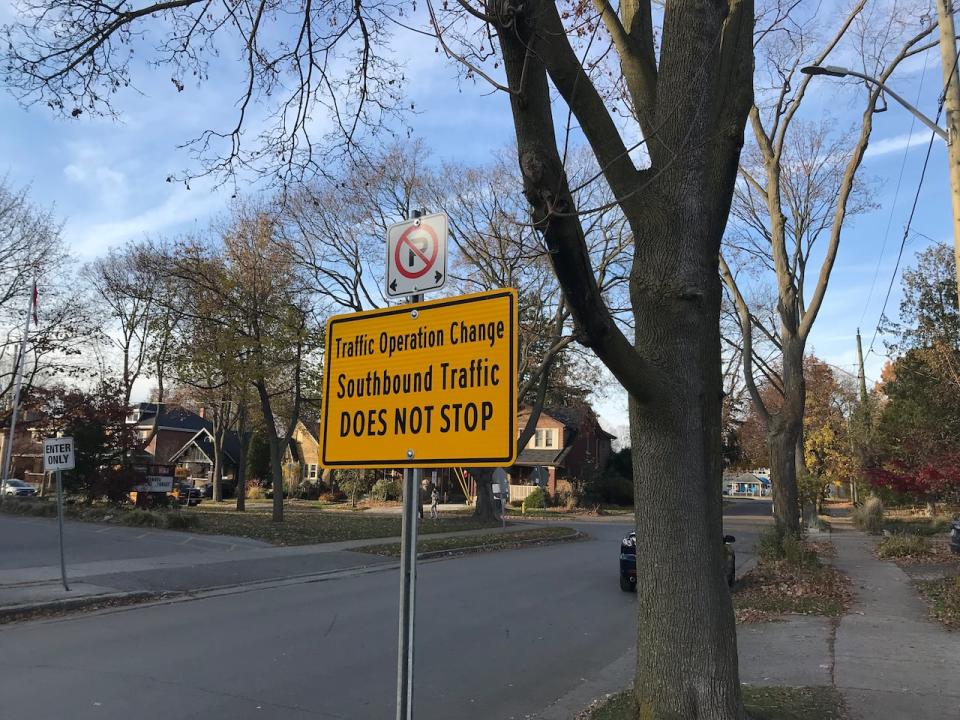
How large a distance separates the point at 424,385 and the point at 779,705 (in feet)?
13.4

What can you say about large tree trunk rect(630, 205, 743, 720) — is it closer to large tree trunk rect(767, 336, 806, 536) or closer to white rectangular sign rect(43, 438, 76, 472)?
white rectangular sign rect(43, 438, 76, 472)

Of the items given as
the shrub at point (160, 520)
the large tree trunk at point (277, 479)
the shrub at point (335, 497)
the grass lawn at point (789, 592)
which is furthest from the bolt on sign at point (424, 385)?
the shrub at point (335, 497)

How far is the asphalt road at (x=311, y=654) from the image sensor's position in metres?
6.05

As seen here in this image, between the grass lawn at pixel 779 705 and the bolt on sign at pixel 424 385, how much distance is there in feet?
9.02

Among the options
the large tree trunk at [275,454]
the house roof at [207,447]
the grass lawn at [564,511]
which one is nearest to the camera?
the large tree trunk at [275,454]

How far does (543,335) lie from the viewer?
29656 millimetres

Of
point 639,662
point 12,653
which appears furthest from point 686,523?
point 12,653

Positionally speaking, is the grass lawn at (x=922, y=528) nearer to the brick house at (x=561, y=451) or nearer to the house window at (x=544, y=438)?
the brick house at (x=561, y=451)

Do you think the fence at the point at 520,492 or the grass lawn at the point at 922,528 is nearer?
the grass lawn at the point at 922,528

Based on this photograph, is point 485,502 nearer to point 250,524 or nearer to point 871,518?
point 250,524

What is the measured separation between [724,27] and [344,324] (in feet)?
11.8

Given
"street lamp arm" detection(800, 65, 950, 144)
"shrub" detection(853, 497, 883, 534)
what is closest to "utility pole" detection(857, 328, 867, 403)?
"shrub" detection(853, 497, 883, 534)

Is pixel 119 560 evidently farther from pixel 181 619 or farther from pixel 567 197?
pixel 567 197

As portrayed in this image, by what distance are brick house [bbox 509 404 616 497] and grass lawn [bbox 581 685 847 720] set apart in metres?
41.2
